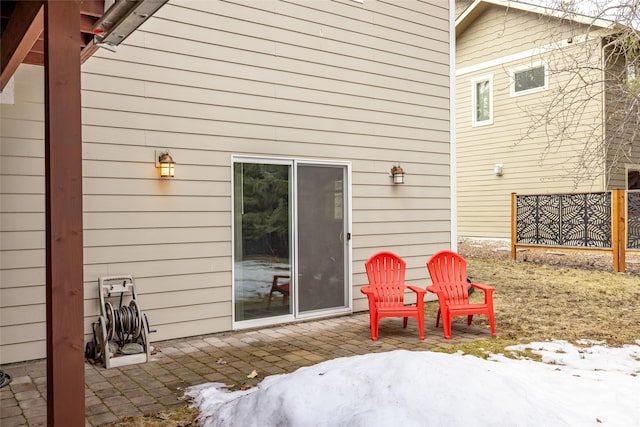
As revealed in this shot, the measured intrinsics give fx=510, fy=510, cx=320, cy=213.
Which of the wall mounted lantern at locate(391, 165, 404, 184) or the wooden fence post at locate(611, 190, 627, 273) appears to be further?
the wooden fence post at locate(611, 190, 627, 273)

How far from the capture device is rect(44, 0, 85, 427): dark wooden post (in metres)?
2.31

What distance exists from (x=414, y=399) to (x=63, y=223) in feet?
6.24

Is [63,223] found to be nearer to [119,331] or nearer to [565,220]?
[119,331]

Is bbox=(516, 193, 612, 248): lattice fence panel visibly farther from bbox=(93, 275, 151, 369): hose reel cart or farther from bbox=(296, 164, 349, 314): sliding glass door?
bbox=(93, 275, 151, 369): hose reel cart

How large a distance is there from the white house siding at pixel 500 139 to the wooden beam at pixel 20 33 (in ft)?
37.4

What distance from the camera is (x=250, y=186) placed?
5453mm

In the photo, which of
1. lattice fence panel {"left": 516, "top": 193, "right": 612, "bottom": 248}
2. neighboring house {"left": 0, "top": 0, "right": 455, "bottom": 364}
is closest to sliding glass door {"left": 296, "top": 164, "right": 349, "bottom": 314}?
neighboring house {"left": 0, "top": 0, "right": 455, "bottom": 364}

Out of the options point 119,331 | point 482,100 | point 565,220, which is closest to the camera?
point 119,331

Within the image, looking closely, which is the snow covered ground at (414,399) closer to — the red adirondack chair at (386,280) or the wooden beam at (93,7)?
the red adirondack chair at (386,280)

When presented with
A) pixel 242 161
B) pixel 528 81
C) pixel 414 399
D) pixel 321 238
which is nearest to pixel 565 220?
pixel 528 81

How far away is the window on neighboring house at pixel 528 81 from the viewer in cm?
1270

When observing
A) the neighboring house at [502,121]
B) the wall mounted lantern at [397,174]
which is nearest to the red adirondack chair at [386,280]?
the wall mounted lantern at [397,174]

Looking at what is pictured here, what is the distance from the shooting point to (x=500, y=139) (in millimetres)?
13891

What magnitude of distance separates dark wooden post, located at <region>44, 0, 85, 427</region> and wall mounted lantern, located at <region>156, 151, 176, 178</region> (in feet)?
8.11
